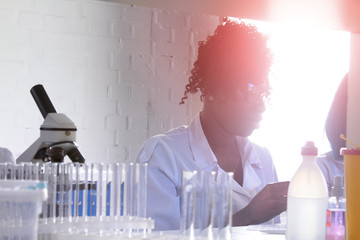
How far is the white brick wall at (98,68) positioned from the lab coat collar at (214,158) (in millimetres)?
1190

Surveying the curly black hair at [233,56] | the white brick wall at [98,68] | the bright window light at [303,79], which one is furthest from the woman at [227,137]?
the bright window light at [303,79]

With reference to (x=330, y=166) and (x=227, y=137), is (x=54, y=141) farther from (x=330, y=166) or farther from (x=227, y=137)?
(x=330, y=166)

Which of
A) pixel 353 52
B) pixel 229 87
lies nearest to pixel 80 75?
pixel 229 87

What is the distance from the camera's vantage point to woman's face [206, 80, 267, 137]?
91.1 inches

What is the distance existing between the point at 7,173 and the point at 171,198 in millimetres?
1068

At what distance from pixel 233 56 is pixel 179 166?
1.77 ft

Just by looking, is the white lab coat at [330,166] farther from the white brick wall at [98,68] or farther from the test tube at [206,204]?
the test tube at [206,204]

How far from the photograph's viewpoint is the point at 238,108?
233 centimetres

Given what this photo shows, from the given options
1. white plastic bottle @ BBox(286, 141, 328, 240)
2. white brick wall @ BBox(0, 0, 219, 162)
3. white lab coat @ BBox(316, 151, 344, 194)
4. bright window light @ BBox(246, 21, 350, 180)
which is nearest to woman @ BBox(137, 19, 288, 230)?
white lab coat @ BBox(316, 151, 344, 194)

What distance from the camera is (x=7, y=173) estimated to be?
0.99 m

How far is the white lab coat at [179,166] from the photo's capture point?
78.9 inches

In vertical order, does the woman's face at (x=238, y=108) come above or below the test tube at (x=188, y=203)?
above

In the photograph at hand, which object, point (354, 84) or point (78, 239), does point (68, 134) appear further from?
point (78, 239)

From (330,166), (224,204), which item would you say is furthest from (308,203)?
(330,166)
